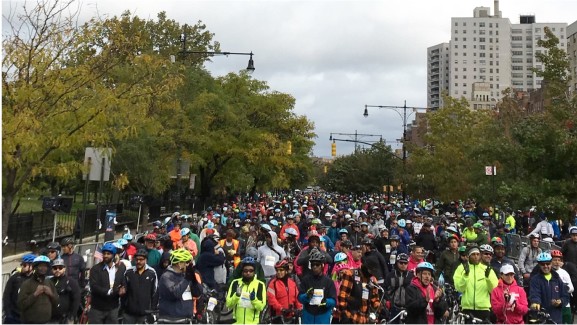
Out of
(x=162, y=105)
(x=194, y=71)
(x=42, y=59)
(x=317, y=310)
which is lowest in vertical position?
(x=317, y=310)

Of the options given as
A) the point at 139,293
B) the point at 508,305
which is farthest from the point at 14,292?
the point at 508,305

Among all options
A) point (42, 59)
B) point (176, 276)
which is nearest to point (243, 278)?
point (176, 276)

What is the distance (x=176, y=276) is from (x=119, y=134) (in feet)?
22.3

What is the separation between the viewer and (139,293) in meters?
8.84

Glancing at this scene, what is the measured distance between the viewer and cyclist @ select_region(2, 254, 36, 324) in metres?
8.49

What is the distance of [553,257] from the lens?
998cm

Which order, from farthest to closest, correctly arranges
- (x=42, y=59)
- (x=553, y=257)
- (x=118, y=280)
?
(x=42, y=59), (x=553, y=257), (x=118, y=280)

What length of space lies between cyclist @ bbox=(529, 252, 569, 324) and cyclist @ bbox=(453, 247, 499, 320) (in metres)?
0.81

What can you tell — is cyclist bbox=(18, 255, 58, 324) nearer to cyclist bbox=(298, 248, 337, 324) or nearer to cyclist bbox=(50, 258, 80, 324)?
cyclist bbox=(50, 258, 80, 324)

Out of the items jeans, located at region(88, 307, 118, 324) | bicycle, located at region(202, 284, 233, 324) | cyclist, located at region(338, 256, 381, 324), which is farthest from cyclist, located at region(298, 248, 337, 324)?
jeans, located at region(88, 307, 118, 324)

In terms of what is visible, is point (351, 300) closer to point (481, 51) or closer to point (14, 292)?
point (14, 292)

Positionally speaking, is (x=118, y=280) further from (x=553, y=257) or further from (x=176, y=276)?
(x=553, y=257)

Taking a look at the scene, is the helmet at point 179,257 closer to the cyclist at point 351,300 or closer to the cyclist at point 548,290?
the cyclist at point 351,300

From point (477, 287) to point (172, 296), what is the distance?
388cm
